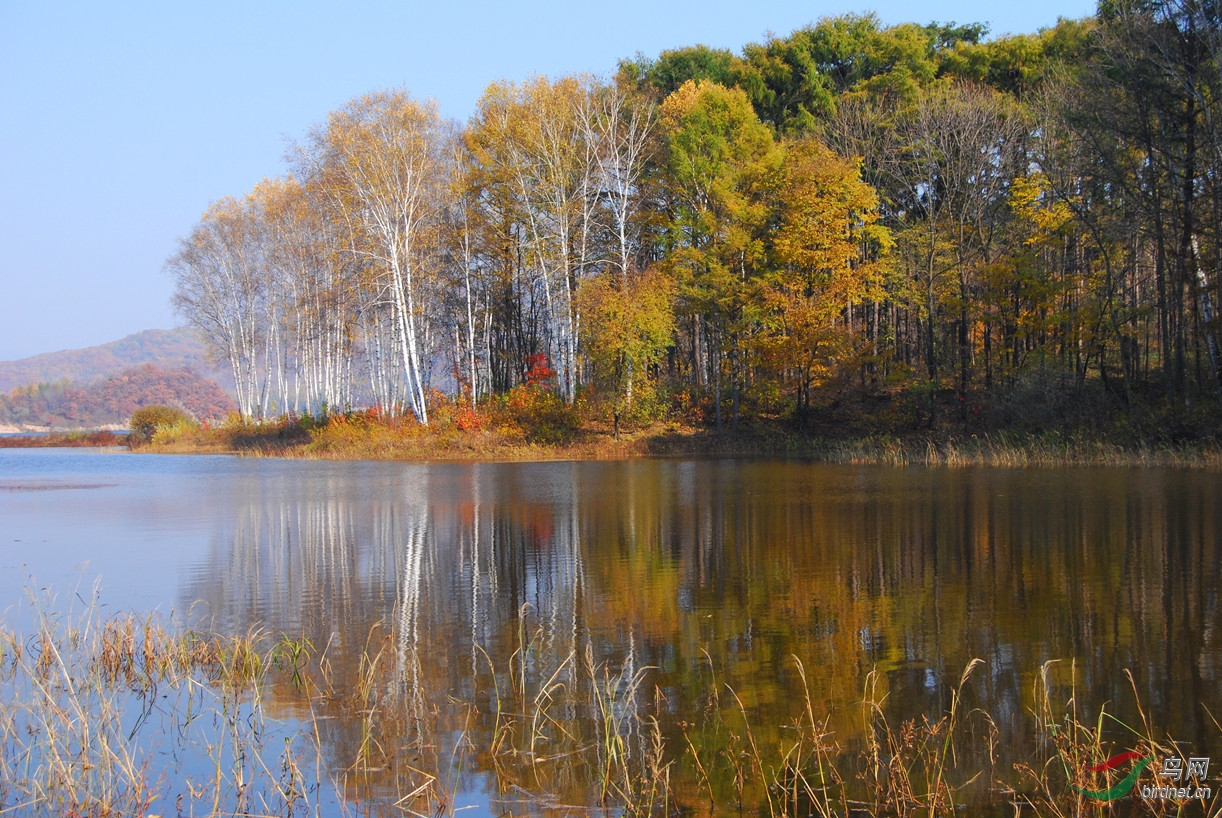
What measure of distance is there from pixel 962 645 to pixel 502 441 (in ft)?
99.4

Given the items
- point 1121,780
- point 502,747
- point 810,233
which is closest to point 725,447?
point 810,233

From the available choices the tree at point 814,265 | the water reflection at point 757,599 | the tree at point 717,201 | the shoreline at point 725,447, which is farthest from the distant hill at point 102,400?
the water reflection at point 757,599

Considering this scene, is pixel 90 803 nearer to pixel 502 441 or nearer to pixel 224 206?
pixel 502 441

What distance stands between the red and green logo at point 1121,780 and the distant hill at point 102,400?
4621 inches

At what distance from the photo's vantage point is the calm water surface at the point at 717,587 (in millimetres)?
6816

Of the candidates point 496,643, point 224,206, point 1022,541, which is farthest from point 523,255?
point 496,643

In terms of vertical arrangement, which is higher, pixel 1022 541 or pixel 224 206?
pixel 224 206

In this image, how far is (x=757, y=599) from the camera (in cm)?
1016

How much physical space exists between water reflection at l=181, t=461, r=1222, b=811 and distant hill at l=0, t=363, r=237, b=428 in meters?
106

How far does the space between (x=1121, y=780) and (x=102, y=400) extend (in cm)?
13494

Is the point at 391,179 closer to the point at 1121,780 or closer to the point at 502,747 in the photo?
the point at 502,747

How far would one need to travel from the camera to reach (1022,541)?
1343 cm

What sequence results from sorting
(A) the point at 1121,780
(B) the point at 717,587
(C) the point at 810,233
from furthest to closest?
(C) the point at 810,233 → (B) the point at 717,587 → (A) the point at 1121,780

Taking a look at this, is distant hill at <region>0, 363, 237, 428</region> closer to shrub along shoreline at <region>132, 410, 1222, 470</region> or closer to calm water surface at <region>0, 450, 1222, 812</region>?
shrub along shoreline at <region>132, 410, 1222, 470</region>
